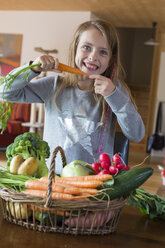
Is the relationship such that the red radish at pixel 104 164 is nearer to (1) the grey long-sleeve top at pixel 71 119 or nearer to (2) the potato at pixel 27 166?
(2) the potato at pixel 27 166

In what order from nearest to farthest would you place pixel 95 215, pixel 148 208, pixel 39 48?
pixel 95 215 → pixel 148 208 → pixel 39 48

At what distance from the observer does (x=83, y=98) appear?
166 centimetres

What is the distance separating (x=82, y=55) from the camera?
1.55 m

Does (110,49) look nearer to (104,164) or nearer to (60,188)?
(104,164)

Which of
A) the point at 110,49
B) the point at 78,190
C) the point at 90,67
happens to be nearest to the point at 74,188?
the point at 78,190

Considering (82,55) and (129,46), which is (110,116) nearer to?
(82,55)

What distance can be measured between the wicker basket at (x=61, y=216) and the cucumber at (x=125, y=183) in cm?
2

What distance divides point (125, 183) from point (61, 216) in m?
0.18

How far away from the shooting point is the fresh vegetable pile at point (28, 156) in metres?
0.99

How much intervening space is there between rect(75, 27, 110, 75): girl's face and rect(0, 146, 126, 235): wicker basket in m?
0.73

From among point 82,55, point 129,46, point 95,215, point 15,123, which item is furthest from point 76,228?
point 129,46

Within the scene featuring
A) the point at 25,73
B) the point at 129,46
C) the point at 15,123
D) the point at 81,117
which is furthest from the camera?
the point at 129,46

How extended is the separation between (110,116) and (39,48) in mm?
6215

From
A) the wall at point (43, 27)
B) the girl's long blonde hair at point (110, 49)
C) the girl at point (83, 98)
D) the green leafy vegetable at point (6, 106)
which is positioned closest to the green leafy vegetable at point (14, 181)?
the green leafy vegetable at point (6, 106)
